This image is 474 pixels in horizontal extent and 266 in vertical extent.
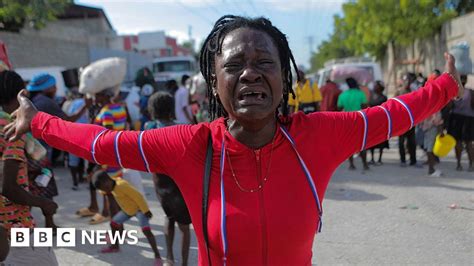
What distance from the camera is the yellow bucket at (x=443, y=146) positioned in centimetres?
753

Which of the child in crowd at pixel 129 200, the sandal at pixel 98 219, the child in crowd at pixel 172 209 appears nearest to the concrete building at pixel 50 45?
the sandal at pixel 98 219

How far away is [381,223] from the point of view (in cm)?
554

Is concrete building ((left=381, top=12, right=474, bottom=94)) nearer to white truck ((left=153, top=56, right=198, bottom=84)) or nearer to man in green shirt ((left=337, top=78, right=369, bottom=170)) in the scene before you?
man in green shirt ((left=337, top=78, right=369, bottom=170))

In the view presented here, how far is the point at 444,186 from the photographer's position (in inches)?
289

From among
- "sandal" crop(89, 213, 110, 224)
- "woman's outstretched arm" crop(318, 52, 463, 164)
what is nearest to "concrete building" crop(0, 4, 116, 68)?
"sandal" crop(89, 213, 110, 224)

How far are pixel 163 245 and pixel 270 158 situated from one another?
3.64 meters

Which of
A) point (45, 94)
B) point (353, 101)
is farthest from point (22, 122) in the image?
point (353, 101)

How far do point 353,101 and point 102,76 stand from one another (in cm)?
484

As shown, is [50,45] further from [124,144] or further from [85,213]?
[124,144]

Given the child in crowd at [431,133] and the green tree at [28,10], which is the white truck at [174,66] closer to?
the green tree at [28,10]

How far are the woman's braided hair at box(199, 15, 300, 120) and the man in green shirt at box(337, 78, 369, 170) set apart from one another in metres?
7.01

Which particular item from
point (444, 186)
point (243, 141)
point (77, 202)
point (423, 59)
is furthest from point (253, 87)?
point (423, 59)

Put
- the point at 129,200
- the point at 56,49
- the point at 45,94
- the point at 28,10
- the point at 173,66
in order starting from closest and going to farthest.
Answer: the point at 129,200
the point at 45,94
the point at 28,10
the point at 56,49
the point at 173,66

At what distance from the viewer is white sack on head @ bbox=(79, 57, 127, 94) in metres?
5.77
